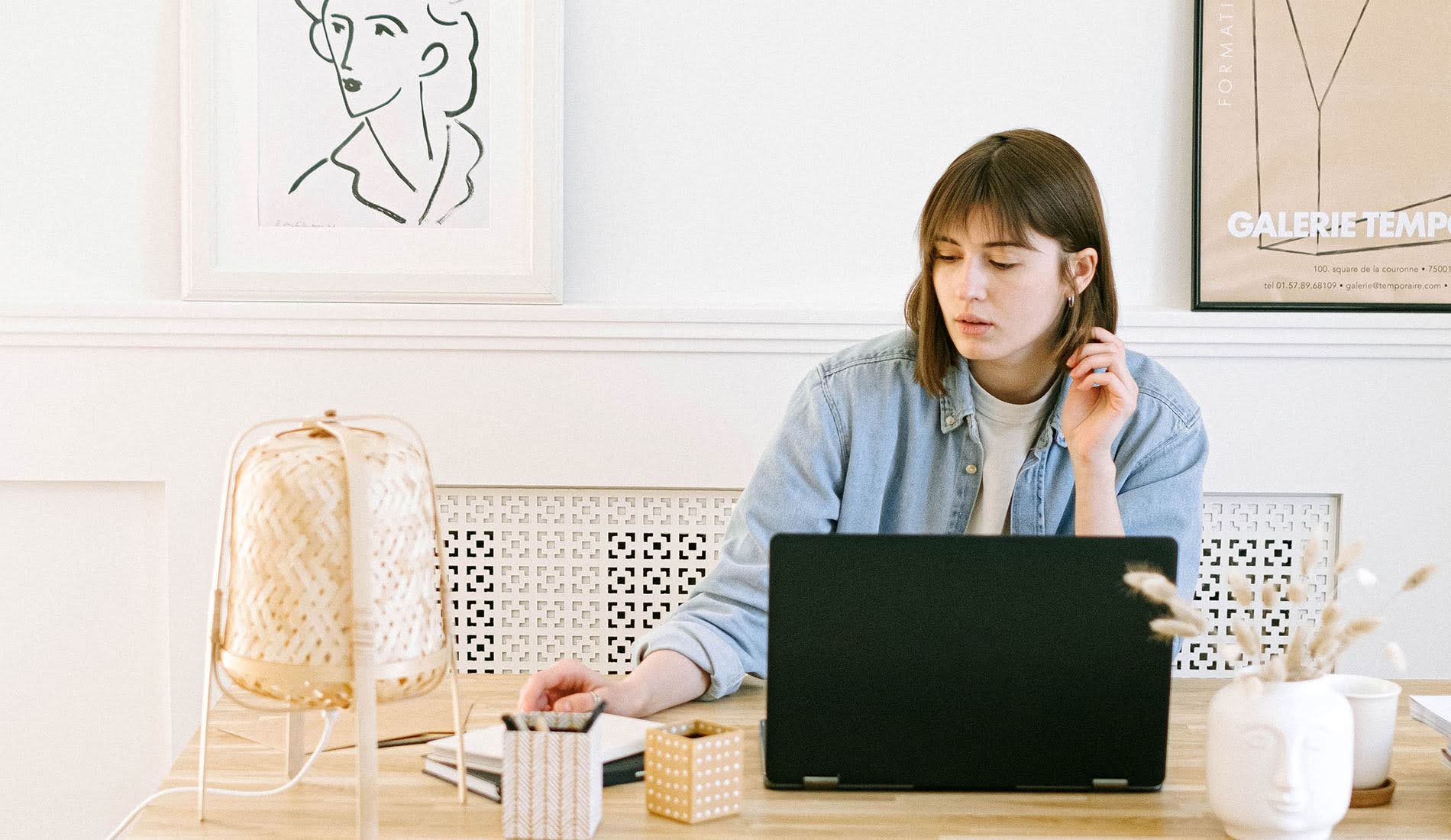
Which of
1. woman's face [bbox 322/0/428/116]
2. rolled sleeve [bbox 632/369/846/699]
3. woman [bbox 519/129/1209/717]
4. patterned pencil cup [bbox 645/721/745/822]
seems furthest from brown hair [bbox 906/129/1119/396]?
woman's face [bbox 322/0/428/116]

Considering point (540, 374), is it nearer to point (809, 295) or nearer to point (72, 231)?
point (809, 295)

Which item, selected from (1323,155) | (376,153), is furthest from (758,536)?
(1323,155)

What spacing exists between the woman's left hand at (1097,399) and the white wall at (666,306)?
2.11 ft

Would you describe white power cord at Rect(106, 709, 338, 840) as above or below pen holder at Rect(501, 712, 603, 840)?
below

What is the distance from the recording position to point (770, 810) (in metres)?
1.05

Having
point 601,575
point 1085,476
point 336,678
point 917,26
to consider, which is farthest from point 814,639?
point 917,26

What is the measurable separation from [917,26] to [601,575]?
1147 mm

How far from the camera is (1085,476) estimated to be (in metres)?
1.59

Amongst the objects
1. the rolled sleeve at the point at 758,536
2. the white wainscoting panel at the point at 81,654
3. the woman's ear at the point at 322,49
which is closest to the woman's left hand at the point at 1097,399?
the rolled sleeve at the point at 758,536

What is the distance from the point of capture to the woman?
62.0 inches

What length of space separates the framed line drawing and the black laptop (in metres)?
1.29

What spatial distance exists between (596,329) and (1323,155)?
134 centimetres

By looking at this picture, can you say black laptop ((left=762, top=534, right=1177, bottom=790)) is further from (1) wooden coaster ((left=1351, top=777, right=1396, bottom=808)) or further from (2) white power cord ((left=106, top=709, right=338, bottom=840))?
(2) white power cord ((left=106, top=709, right=338, bottom=840))

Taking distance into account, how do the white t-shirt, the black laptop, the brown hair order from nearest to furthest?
the black laptop, the brown hair, the white t-shirt
